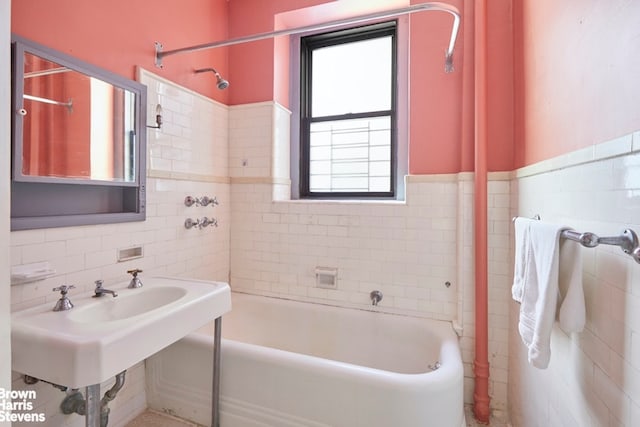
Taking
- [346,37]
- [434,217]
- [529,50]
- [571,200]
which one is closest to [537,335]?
[571,200]

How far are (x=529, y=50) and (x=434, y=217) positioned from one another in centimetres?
103

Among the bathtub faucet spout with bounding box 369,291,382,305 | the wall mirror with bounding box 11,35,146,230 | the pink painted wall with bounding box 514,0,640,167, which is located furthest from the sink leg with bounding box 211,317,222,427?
the pink painted wall with bounding box 514,0,640,167

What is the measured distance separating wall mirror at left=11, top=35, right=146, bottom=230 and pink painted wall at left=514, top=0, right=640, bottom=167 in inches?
81.1

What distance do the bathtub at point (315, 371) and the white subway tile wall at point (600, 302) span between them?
1.42ft

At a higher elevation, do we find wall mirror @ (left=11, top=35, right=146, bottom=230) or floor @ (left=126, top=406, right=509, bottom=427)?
wall mirror @ (left=11, top=35, right=146, bottom=230)

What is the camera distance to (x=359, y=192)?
2.55m

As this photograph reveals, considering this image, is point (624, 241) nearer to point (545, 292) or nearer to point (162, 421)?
point (545, 292)

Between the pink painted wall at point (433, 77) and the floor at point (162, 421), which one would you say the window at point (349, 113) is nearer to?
the pink painted wall at point (433, 77)

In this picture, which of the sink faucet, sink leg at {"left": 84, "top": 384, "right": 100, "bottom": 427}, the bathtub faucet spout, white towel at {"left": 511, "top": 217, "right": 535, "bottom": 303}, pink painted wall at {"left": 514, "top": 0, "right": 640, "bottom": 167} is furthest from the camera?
the bathtub faucet spout

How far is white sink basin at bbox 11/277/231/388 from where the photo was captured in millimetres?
915

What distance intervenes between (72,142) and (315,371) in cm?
158

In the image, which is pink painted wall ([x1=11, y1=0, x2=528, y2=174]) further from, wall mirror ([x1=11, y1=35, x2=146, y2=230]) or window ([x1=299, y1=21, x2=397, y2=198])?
window ([x1=299, y1=21, x2=397, y2=198])

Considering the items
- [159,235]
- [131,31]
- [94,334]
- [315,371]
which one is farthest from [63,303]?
[131,31]

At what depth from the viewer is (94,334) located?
96cm
